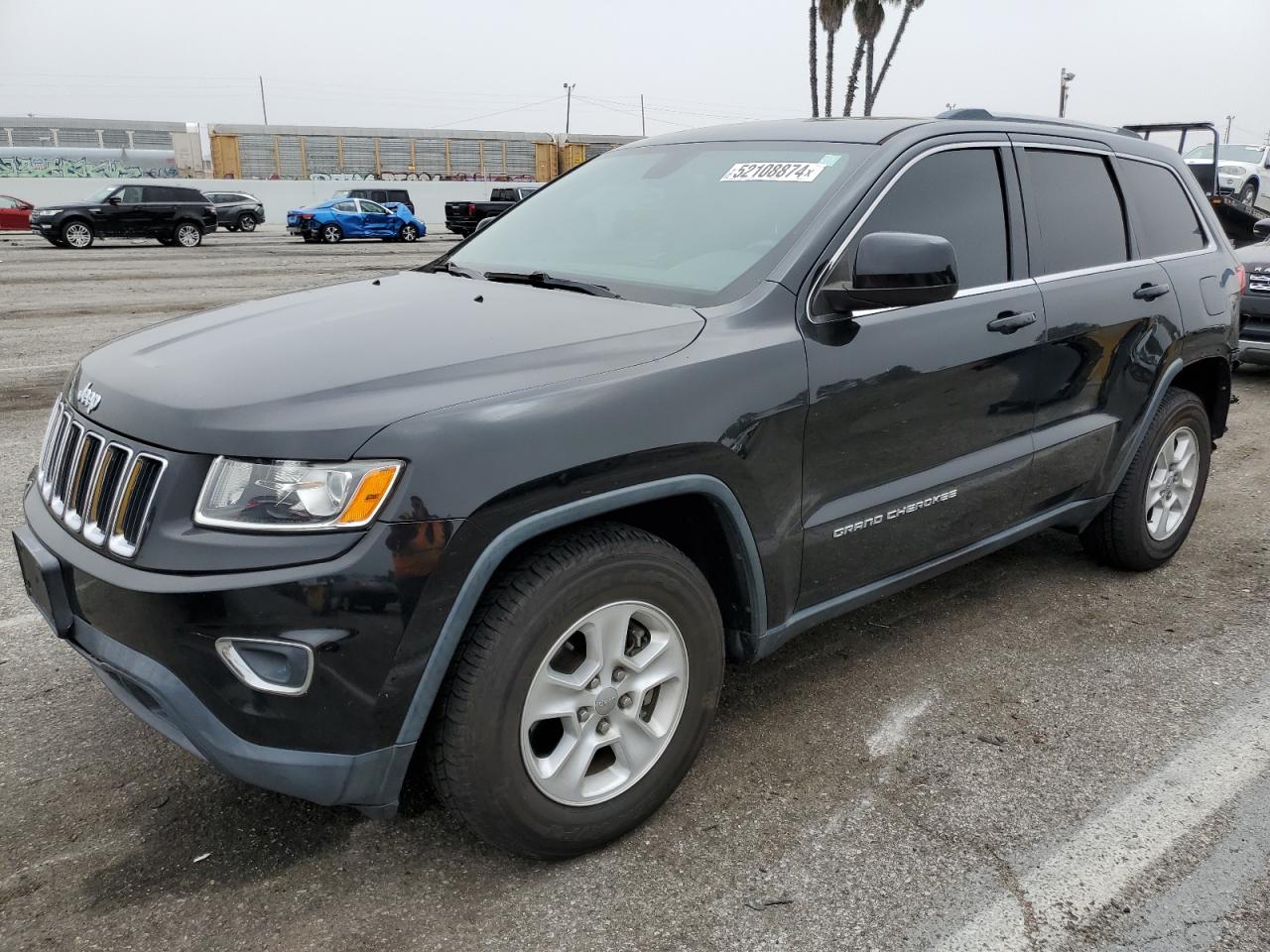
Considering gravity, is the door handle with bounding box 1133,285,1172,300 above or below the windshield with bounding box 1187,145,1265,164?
below

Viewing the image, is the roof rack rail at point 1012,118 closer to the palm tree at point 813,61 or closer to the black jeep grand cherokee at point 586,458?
the black jeep grand cherokee at point 586,458

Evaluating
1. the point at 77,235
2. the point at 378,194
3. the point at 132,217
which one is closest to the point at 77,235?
the point at 77,235

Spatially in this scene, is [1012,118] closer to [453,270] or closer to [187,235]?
[453,270]

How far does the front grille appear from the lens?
2.21 metres

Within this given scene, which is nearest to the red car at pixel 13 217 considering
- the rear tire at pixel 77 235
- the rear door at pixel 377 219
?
the rear tire at pixel 77 235

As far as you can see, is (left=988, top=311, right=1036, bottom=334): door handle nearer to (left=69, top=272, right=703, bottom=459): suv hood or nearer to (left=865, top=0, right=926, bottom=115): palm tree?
(left=69, top=272, right=703, bottom=459): suv hood

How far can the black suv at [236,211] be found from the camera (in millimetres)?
35031

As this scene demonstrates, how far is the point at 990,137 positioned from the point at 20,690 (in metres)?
3.67

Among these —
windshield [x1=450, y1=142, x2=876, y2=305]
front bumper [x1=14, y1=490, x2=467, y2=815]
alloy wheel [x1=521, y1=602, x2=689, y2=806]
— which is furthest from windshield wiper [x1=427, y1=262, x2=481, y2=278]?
front bumper [x1=14, y1=490, x2=467, y2=815]

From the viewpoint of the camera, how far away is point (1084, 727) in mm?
3240

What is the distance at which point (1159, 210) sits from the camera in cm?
433

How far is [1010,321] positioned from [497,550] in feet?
6.67

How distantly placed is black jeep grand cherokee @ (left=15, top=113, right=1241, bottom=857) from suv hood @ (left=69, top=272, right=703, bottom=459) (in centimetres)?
1

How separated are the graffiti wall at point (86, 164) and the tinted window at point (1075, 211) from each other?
5086 centimetres
